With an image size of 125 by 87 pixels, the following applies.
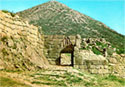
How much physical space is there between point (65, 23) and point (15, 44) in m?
11.7

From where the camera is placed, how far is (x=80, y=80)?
9.19 metres

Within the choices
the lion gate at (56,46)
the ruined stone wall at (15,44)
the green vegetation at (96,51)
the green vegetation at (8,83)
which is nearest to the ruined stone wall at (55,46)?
the lion gate at (56,46)

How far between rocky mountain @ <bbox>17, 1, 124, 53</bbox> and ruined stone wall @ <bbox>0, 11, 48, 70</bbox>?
6.68m

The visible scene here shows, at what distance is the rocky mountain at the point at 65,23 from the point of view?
1825cm

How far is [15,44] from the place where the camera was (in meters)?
9.39

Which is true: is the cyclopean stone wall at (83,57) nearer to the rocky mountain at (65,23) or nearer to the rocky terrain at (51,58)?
the rocky terrain at (51,58)

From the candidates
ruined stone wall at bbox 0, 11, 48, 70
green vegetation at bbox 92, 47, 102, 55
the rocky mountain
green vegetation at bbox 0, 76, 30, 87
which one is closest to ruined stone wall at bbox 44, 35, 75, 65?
green vegetation at bbox 92, 47, 102, 55

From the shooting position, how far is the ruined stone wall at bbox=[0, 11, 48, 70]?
28.2 feet

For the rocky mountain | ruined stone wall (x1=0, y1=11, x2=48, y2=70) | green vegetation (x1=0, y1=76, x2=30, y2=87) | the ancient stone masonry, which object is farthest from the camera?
the rocky mountain

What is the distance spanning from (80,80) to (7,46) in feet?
13.0

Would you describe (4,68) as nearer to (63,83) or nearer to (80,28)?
(63,83)

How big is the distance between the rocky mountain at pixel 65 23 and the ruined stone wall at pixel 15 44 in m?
6.68

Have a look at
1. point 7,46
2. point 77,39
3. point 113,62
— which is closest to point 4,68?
point 7,46

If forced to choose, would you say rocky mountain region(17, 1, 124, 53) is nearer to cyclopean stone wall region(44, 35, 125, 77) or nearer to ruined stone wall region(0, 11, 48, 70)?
cyclopean stone wall region(44, 35, 125, 77)
